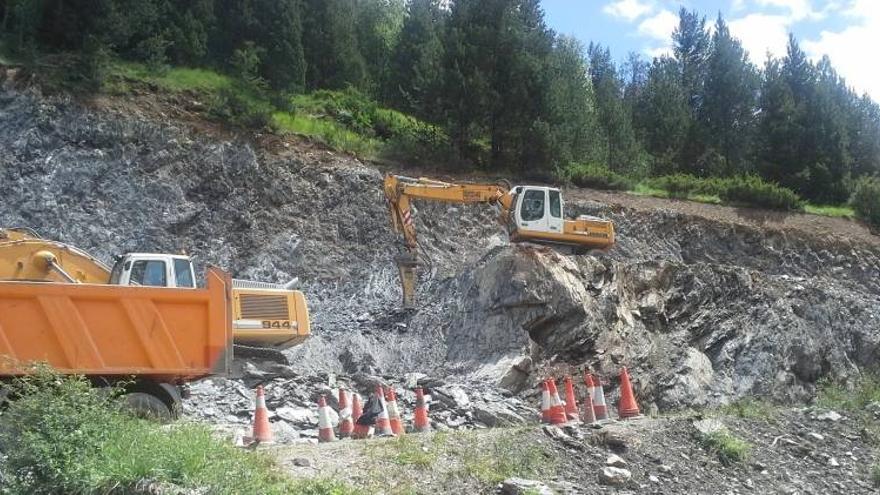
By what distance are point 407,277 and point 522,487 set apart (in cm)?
1214

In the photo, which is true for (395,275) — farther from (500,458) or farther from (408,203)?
(500,458)

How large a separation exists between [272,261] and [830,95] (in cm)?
2964

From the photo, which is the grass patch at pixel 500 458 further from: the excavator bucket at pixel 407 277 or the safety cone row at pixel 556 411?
the excavator bucket at pixel 407 277

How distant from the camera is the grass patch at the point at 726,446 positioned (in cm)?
981

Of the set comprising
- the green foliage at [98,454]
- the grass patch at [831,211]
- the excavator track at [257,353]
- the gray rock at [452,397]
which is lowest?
the gray rock at [452,397]

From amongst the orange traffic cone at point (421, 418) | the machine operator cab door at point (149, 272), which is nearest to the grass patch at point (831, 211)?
the orange traffic cone at point (421, 418)

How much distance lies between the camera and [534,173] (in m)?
29.9

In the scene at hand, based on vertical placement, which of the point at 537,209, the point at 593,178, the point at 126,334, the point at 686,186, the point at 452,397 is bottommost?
the point at 452,397

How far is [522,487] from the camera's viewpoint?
7707mm

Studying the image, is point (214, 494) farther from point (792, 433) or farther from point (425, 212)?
point (425, 212)

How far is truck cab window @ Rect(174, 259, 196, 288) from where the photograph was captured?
41.2ft

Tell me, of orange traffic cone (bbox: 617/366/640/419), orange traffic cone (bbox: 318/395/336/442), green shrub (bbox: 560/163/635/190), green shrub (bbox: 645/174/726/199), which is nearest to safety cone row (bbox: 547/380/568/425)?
orange traffic cone (bbox: 617/366/640/419)

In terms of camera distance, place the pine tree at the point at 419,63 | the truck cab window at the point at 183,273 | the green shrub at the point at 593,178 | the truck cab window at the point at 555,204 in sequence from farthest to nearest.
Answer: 1. the pine tree at the point at 419,63
2. the green shrub at the point at 593,178
3. the truck cab window at the point at 555,204
4. the truck cab window at the point at 183,273

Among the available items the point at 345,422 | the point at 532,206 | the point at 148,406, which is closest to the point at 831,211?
the point at 532,206
